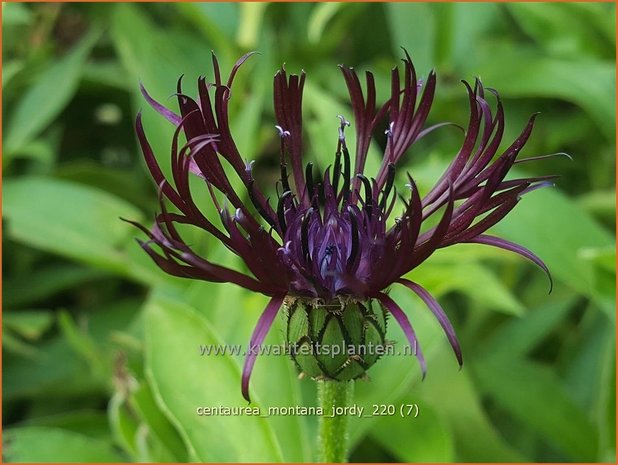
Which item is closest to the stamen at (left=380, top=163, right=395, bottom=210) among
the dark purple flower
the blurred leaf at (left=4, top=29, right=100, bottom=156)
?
the dark purple flower

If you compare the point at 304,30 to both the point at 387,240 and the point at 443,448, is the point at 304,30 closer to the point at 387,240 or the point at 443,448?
the point at 443,448

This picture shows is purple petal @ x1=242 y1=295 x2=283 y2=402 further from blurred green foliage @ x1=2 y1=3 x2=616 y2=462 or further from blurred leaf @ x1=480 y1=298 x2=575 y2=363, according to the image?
blurred leaf @ x1=480 y1=298 x2=575 y2=363

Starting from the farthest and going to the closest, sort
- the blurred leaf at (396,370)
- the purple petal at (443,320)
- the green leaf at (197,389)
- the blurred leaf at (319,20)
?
the blurred leaf at (319,20) → the blurred leaf at (396,370) → the green leaf at (197,389) → the purple petal at (443,320)

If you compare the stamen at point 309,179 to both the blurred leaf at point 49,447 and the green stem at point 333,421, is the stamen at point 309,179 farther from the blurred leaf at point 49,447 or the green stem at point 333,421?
the blurred leaf at point 49,447

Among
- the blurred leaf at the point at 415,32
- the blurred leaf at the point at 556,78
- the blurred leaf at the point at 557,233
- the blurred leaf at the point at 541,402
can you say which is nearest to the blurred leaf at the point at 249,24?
the blurred leaf at the point at 415,32

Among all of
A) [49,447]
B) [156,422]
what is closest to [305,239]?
[156,422]

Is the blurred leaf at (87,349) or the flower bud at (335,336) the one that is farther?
the blurred leaf at (87,349)
